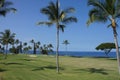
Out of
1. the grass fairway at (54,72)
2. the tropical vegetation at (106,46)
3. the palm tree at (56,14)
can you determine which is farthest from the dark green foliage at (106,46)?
the palm tree at (56,14)

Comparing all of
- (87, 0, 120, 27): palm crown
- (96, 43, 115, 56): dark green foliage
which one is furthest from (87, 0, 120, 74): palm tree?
(96, 43, 115, 56): dark green foliage

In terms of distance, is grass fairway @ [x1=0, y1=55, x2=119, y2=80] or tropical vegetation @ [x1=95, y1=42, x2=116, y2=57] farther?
tropical vegetation @ [x1=95, y1=42, x2=116, y2=57]

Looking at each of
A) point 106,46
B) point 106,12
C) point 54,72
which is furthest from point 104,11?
point 106,46

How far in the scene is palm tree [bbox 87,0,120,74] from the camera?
74.8 ft

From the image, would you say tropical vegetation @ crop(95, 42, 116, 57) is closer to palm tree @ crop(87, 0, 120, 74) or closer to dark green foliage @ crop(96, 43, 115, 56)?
dark green foliage @ crop(96, 43, 115, 56)

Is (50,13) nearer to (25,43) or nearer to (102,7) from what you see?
(102,7)

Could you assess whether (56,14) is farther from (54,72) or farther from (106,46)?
(106,46)

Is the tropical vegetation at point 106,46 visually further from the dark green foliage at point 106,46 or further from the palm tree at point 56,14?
the palm tree at point 56,14

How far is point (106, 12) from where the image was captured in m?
23.3

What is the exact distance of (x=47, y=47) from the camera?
173750 mm

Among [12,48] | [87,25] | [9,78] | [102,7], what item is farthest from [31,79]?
[12,48]

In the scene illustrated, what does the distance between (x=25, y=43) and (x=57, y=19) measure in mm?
141711

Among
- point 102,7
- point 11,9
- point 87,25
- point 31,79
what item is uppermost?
point 11,9

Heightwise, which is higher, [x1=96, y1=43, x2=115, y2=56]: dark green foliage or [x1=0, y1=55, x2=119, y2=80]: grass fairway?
[x1=96, y1=43, x2=115, y2=56]: dark green foliage
